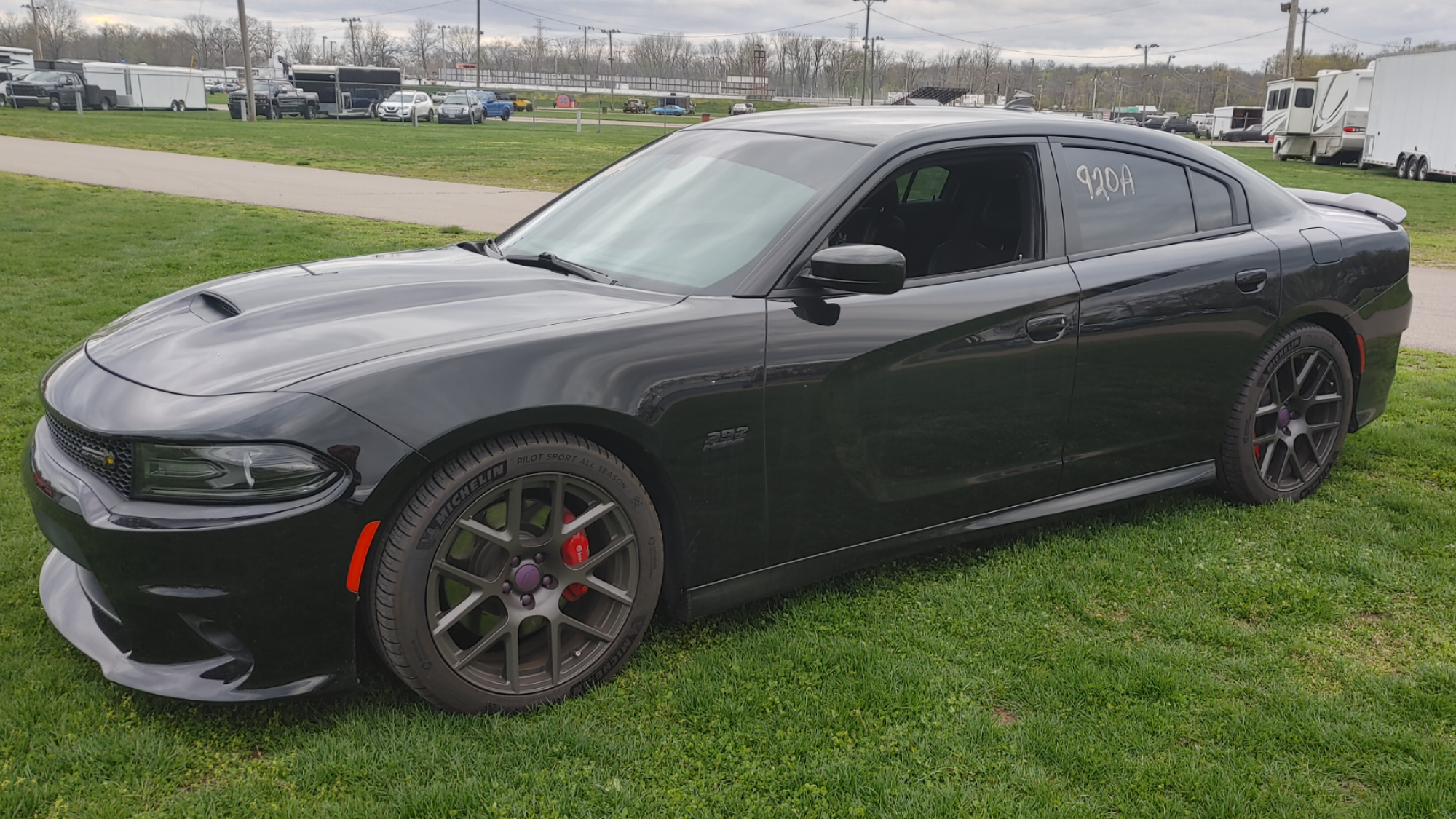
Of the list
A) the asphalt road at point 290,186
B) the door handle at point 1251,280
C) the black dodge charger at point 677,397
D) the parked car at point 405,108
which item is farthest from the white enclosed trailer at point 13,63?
the door handle at point 1251,280

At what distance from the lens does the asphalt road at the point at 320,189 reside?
10.9 metres

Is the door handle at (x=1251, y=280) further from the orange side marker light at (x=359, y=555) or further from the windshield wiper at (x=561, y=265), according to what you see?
the orange side marker light at (x=359, y=555)

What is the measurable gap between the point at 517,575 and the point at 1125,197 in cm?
259

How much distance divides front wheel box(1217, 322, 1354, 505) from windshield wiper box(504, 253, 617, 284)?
Answer: 256 centimetres

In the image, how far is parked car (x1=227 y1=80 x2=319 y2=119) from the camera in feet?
151

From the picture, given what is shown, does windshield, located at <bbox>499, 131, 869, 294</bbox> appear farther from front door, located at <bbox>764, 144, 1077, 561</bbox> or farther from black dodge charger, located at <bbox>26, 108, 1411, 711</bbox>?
front door, located at <bbox>764, 144, 1077, 561</bbox>

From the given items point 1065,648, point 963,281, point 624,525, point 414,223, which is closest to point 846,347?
point 963,281

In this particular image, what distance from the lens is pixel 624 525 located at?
2.83m

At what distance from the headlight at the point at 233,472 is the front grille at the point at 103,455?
84 mm

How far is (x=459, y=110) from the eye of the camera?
4778cm

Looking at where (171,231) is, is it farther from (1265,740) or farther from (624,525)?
(1265,740)

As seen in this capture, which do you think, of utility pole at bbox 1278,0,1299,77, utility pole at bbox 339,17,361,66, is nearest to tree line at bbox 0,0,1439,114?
utility pole at bbox 339,17,361,66

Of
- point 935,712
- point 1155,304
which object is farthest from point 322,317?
point 1155,304

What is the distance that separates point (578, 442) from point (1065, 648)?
1.61 m
